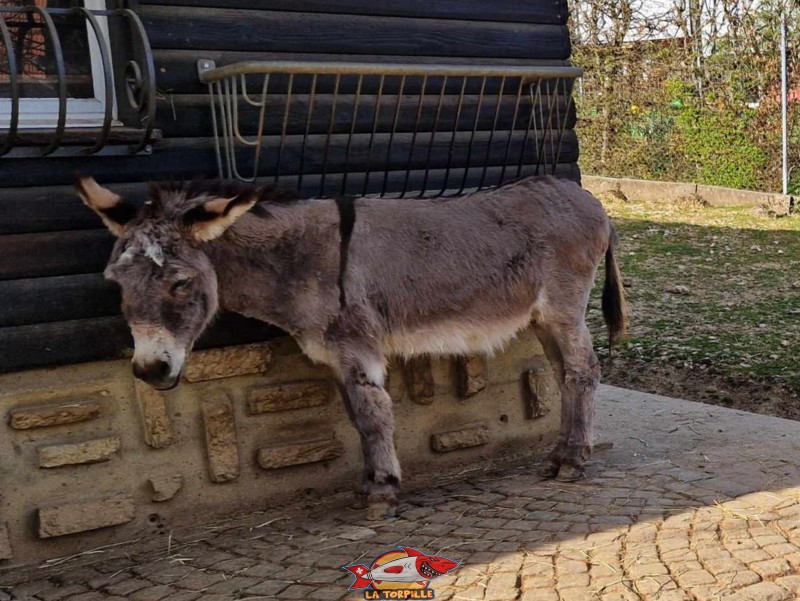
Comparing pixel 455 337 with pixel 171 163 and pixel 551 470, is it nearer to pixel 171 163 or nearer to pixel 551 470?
pixel 551 470

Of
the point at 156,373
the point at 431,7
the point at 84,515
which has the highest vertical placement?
the point at 431,7

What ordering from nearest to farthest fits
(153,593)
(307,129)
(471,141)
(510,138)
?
(153,593) < (307,129) < (471,141) < (510,138)

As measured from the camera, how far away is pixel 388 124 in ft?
16.1

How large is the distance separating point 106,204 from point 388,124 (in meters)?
1.62

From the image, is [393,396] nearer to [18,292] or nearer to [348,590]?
[348,590]

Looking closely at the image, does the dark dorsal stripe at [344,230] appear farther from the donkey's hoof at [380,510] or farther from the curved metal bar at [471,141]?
the donkey's hoof at [380,510]

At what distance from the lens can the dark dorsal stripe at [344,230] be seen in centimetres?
428

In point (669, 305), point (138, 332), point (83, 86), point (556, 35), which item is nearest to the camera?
point (138, 332)

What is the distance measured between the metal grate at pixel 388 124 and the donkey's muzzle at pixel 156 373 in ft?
3.42

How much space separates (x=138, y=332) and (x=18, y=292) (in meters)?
0.61

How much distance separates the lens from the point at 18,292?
4.01 meters

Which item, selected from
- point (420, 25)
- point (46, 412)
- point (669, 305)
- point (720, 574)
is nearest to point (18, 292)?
point (46, 412)

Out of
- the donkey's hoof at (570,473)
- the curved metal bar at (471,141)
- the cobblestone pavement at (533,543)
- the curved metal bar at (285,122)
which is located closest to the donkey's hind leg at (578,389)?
the donkey's hoof at (570,473)

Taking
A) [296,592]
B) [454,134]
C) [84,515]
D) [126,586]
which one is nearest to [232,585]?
[296,592]
